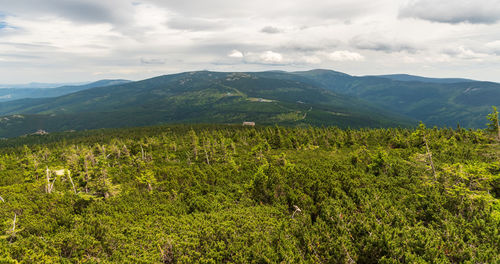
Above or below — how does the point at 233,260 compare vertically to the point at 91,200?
above

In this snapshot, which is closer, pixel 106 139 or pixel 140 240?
pixel 140 240

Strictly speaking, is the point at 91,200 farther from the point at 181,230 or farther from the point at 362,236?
the point at 362,236

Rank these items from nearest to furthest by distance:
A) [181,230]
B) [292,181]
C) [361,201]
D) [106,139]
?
[181,230]
[361,201]
[292,181]
[106,139]

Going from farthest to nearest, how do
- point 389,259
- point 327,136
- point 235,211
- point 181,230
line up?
1. point 327,136
2. point 235,211
3. point 181,230
4. point 389,259

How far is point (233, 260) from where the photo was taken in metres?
19.8

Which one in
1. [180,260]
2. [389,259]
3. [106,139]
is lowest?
[106,139]

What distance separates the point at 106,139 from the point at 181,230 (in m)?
210

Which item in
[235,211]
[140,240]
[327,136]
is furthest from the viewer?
[327,136]

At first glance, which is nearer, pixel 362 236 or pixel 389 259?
pixel 389 259

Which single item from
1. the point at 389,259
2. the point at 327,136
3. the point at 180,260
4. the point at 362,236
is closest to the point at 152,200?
the point at 180,260

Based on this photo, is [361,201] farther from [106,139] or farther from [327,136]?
[106,139]

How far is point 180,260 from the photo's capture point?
64.5ft

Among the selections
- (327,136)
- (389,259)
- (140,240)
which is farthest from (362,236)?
(327,136)

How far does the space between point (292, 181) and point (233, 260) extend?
73.8 ft
